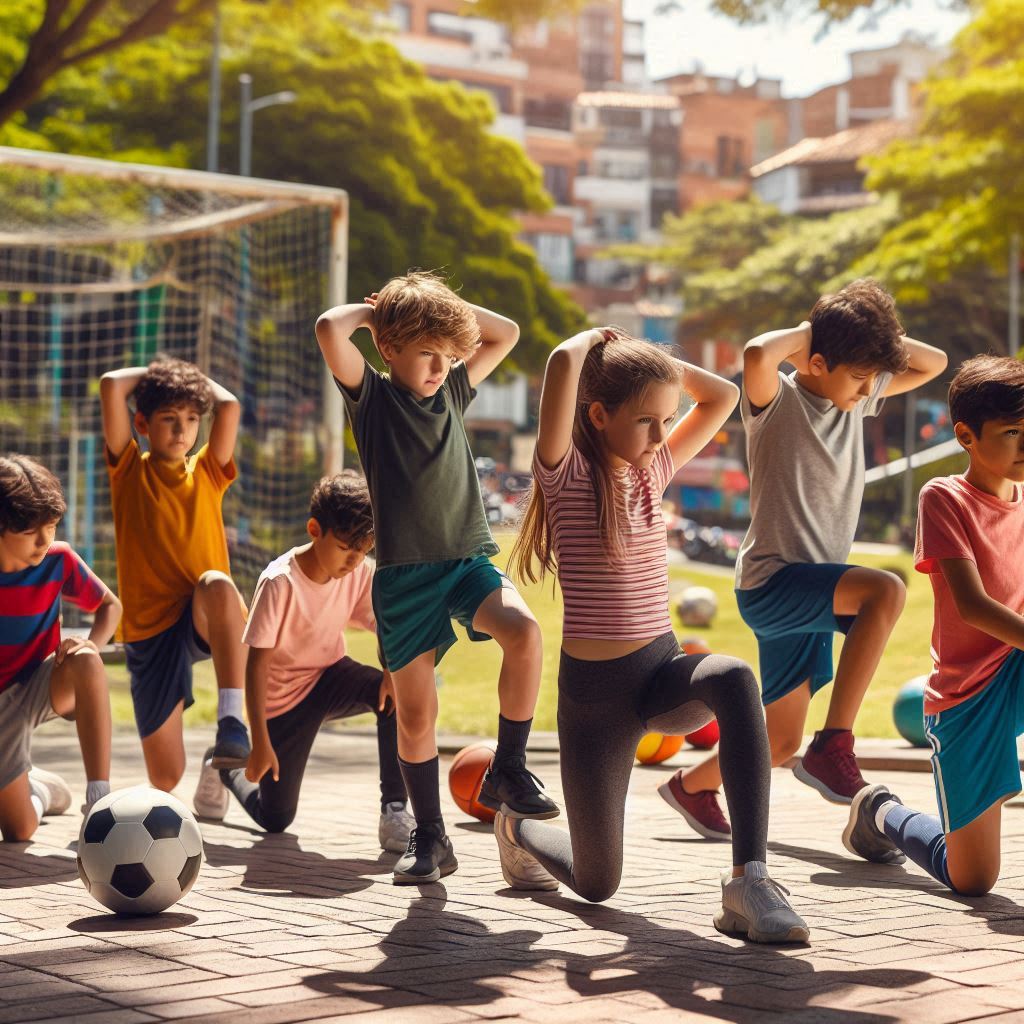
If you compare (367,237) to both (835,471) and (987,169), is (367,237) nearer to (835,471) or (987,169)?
(987,169)

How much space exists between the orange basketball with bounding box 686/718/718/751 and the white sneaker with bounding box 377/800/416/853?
3320 millimetres

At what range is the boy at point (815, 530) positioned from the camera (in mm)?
5730

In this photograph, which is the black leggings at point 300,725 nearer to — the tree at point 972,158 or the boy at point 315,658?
the boy at point 315,658

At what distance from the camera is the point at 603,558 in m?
4.66

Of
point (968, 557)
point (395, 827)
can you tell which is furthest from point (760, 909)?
point (395, 827)

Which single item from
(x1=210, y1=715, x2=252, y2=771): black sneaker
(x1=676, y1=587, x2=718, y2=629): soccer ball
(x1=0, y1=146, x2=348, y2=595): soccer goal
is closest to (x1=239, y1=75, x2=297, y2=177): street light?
(x1=0, y1=146, x2=348, y2=595): soccer goal

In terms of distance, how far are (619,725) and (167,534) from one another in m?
2.71

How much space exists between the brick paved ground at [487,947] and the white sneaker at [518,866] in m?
0.06

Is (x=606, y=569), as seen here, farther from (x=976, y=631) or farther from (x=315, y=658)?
(x=315, y=658)

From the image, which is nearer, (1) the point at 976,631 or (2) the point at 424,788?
(1) the point at 976,631

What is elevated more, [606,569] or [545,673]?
[606,569]

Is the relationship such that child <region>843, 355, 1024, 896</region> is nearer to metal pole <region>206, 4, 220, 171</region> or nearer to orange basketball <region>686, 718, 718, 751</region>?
orange basketball <region>686, 718, 718, 751</region>

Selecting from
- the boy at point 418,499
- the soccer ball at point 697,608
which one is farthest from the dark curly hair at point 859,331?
the soccer ball at point 697,608

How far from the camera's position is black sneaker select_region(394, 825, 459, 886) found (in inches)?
206
